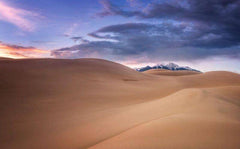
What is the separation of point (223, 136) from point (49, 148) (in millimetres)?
3424

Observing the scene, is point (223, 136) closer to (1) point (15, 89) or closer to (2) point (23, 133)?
(2) point (23, 133)

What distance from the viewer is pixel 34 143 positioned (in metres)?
3.51

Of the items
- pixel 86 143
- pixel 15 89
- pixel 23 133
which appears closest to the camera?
pixel 86 143

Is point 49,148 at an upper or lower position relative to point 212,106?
lower

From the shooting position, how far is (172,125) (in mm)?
3037

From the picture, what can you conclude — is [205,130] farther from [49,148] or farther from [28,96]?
[28,96]

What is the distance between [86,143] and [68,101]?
4.36 metres

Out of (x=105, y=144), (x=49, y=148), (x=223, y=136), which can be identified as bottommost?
(x=49, y=148)

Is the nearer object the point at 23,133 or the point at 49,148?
the point at 49,148

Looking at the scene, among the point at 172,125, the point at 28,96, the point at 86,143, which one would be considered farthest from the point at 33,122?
the point at 172,125

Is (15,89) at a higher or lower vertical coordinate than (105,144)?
higher

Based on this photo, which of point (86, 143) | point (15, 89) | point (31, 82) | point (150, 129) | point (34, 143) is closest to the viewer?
point (150, 129)

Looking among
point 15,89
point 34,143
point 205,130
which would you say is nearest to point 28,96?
point 15,89

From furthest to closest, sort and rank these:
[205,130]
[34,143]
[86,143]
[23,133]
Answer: [23,133], [34,143], [86,143], [205,130]
